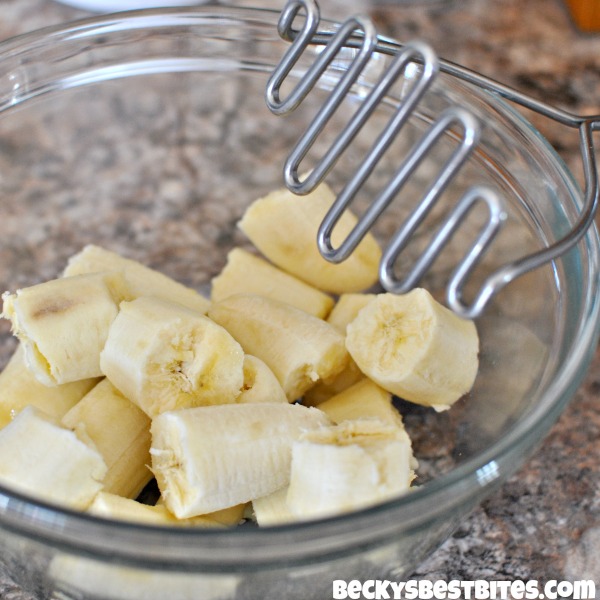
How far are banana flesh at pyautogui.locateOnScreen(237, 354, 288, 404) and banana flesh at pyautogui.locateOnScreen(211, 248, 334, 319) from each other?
0.15 metres

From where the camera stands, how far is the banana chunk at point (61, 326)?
736 mm

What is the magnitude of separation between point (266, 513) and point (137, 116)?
1.95ft

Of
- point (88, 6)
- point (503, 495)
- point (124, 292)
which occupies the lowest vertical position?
point (503, 495)

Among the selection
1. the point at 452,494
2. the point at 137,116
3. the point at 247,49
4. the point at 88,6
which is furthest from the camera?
the point at 88,6

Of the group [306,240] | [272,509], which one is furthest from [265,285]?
[272,509]

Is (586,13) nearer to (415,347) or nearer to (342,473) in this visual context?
(415,347)

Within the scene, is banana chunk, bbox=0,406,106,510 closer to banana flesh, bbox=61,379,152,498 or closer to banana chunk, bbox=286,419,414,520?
banana flesh, bbox=61,379,152,498

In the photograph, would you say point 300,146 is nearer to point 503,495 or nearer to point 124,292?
point 124,292

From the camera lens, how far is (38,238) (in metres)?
1.03

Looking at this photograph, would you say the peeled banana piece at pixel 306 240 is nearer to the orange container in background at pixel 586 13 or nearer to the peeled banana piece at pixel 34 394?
the peeled banana piece at pixel 34 394

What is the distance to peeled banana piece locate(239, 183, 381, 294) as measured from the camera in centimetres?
89

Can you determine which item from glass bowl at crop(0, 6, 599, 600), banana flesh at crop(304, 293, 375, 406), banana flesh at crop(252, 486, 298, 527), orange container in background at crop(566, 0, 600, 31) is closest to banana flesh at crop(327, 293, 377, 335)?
banana flesh at crop(304, 293, 375, 406)

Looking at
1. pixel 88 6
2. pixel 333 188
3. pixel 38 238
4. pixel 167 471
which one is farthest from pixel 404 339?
pixel 88 6

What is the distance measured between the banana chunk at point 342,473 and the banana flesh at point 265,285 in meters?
0.27
